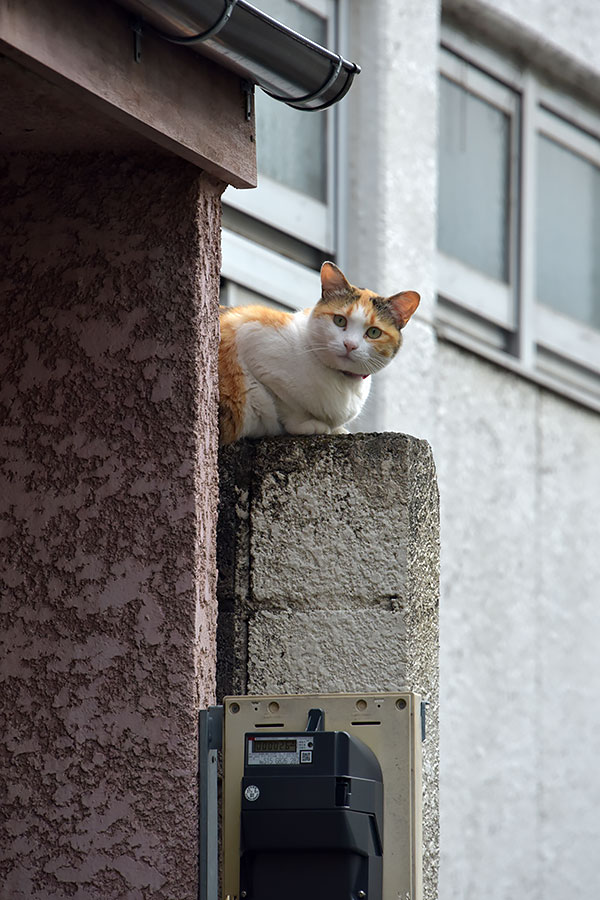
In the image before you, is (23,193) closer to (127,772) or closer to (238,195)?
(127,772)

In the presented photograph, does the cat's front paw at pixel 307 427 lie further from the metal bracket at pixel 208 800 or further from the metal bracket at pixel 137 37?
the metal bracket at pixel 137 37

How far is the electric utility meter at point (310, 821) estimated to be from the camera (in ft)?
8.90

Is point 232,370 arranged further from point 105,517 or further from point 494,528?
point 494,528

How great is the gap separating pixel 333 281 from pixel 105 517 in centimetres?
133

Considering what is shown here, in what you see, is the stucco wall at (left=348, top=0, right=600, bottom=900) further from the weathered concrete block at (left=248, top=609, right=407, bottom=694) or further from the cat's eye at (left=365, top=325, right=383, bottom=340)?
the weathered concrete block at (left=248, top=609, right=407, bottom=694)

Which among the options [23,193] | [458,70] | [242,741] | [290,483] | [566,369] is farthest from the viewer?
[566,369]

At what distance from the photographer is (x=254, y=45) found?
2.88 metres

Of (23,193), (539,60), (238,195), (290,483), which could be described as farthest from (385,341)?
(539,60)

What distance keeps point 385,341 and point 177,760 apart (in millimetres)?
1524

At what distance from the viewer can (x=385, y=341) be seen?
4062mm

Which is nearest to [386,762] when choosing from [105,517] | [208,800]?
[208,800]

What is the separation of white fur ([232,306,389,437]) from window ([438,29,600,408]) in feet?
13.3

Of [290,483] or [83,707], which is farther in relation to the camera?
[290,483]

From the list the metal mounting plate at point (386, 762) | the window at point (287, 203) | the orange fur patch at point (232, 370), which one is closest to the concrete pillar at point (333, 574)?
the orange fur patch at point (232, 370)
